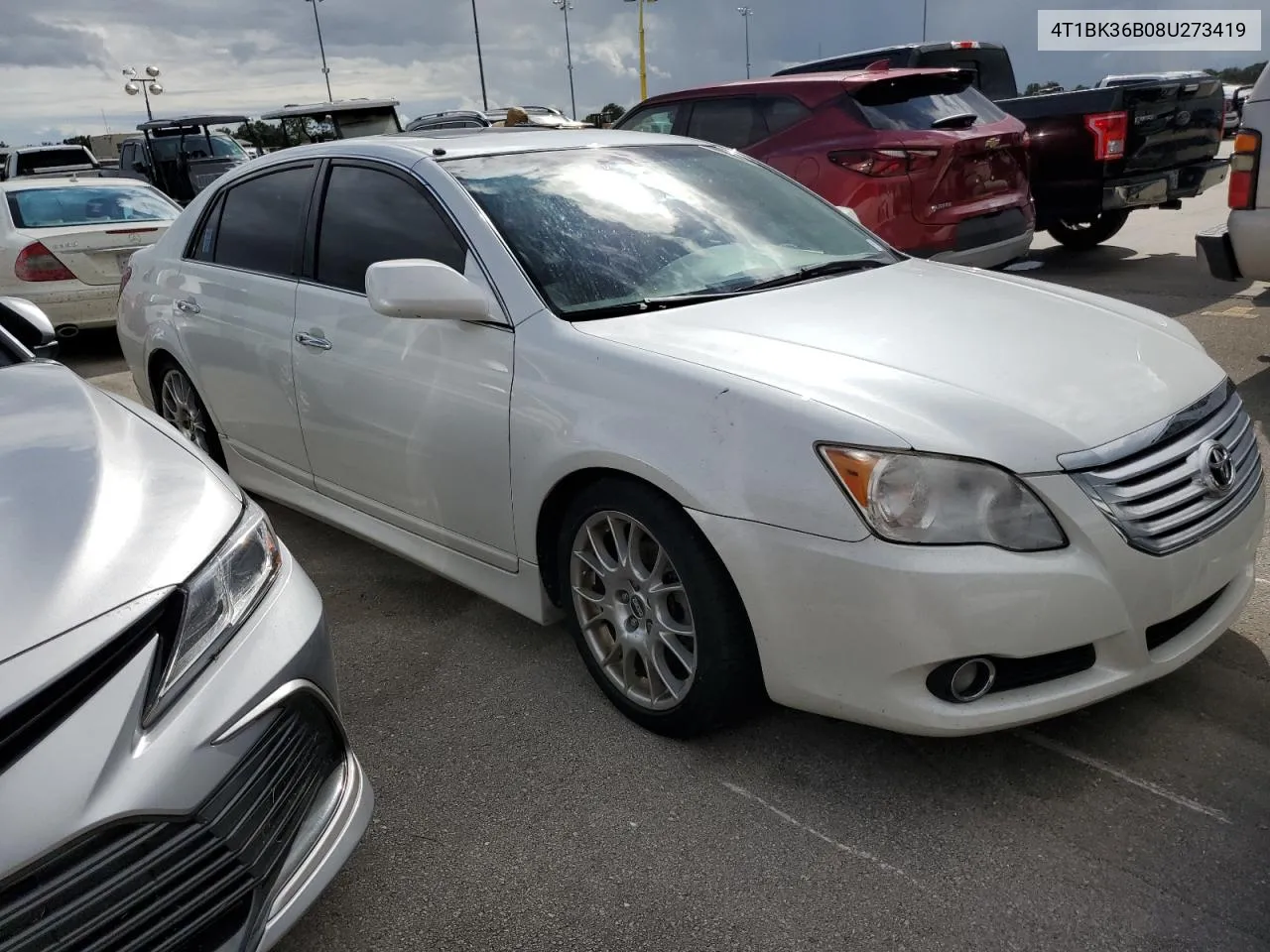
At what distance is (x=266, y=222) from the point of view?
401cm

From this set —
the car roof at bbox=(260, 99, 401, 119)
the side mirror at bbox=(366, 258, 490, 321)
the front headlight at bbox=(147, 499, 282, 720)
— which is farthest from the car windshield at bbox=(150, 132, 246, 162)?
the front headlight at bbox=(147, 499, 282, 720)

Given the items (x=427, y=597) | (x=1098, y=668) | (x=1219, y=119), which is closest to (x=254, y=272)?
(x=427, y=597)

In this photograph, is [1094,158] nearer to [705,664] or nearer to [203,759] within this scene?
[705,664]

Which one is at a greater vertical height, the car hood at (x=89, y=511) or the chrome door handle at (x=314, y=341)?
the car hood at (x=89, y=511)

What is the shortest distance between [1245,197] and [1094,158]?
2.99m

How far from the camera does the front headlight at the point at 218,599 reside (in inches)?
68.8

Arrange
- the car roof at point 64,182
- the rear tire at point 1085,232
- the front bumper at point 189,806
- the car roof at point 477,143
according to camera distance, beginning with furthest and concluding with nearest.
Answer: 1. the rear tire at point 1085,232
2. the car roof at point 64,182
3. the car roof at point 477,143
4. the front bumper at point 189,806

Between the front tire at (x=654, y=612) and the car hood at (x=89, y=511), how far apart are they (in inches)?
35.4

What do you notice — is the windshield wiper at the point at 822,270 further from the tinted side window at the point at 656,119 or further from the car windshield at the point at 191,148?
the car windshield at the point at 191,148

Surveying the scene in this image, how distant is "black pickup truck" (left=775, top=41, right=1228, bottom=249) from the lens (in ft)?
26.2

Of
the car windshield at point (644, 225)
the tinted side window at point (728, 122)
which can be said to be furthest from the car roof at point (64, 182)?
the car windshield at point (644, 225)

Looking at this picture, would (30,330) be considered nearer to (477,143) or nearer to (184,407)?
(184,407)

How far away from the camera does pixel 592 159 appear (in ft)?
11.4

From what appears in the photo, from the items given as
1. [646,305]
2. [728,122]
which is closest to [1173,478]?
[646,305]
